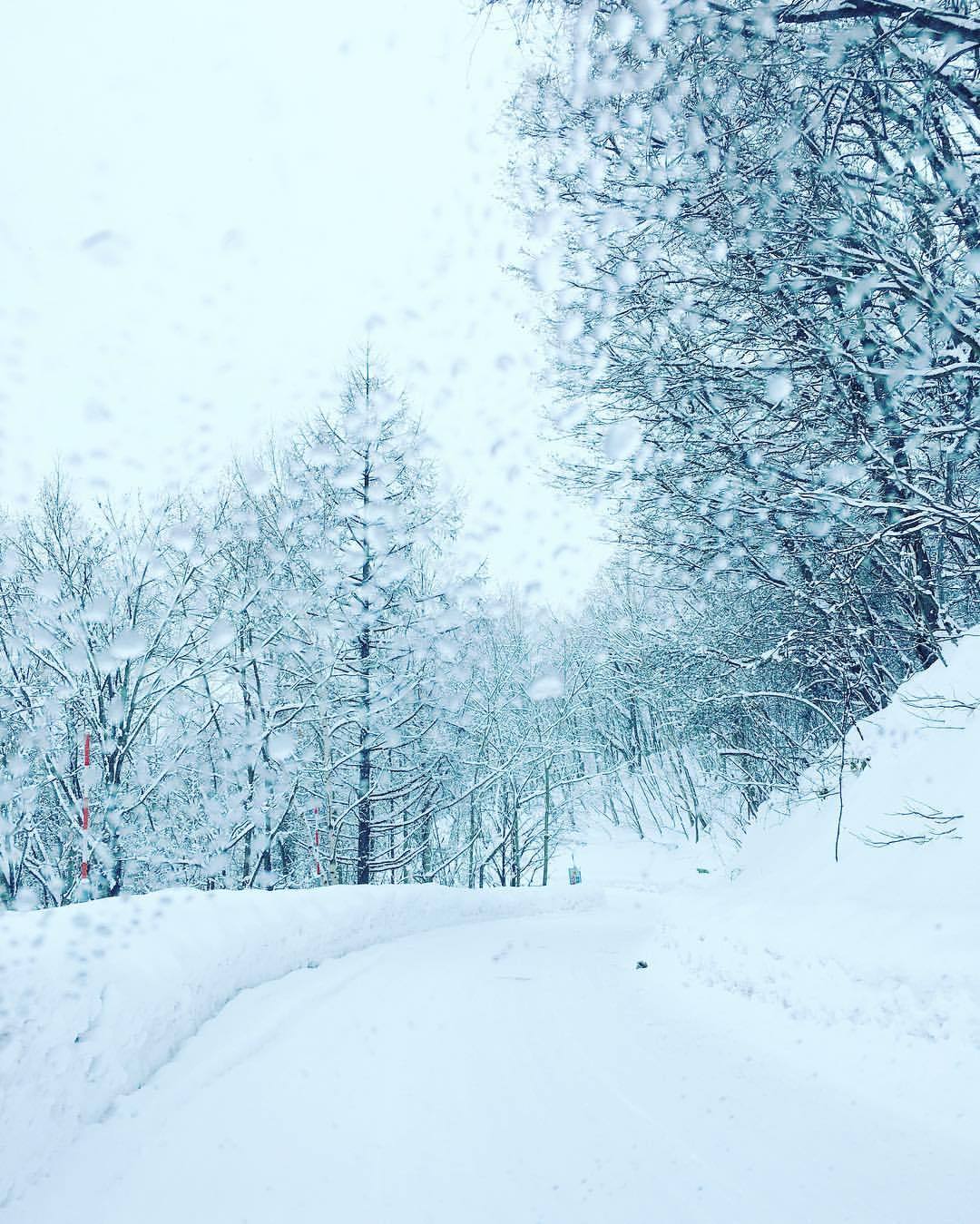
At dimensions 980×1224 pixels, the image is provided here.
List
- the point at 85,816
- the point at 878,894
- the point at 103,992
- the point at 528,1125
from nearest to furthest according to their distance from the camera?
1. the point at 528,1125
2. the point at 103,992
3. the point at 878,894
4. the point at 85,816

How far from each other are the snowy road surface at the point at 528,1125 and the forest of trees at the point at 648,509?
12.9 feet

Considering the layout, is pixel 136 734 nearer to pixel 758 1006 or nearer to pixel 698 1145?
pixel 758 1006

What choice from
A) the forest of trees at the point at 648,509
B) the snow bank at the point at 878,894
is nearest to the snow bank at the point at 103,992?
the snow bank at the point at 878,894

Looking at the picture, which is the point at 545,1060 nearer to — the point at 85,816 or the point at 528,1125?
the point at 528,1125

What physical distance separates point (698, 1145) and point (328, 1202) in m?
1.64

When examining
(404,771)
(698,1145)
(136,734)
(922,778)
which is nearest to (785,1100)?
(698,1145)

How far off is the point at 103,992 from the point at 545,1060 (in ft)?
8.66

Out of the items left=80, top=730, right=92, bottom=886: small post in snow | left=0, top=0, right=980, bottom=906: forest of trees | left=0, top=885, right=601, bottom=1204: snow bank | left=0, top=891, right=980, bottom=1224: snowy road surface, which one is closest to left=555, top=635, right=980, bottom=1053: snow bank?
left=0, top=891, right=980, bottom=1224: snowy road surface

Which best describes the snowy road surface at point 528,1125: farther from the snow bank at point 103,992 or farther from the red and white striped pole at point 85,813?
the red and white striped pole at point 85,813

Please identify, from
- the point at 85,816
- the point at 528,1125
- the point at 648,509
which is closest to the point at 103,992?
the point at 528,1125

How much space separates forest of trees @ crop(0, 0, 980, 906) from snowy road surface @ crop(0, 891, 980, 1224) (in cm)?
393

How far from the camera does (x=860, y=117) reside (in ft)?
24.1

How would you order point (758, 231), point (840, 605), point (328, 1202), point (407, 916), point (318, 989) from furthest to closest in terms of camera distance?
point (407, 916), point (840, 605), point (318, 989), point (758, 231), point (328, 1202)

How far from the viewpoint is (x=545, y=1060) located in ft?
16.4
